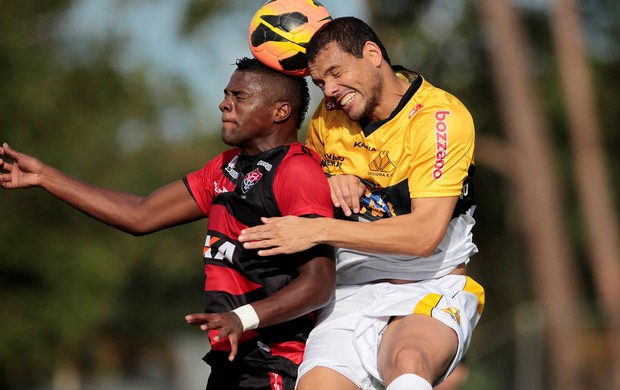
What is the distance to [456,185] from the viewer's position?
19.9ft

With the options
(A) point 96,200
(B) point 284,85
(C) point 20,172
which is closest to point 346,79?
(B) point 284,85

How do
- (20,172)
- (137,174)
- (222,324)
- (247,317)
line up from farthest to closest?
(137,174) → (20,172) → (247,317) → (222,324)

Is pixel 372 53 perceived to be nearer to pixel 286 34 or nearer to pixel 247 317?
pixel 286 34

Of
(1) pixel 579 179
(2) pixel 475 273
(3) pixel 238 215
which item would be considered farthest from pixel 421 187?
(2) pixel 475 273

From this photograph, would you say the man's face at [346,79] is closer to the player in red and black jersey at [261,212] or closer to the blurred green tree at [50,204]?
the player in red and black jersey at [261,212]

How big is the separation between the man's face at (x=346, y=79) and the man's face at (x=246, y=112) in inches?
12.7

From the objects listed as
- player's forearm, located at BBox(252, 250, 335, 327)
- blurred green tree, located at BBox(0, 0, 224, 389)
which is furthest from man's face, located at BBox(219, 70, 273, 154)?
blurred green tree, located at BBox(0, 0, 224, 389)

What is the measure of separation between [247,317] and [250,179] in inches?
39.8

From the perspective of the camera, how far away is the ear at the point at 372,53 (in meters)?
6.23

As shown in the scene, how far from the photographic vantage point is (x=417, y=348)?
5730 millimetres

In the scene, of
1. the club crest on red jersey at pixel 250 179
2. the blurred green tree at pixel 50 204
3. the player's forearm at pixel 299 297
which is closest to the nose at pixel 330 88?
the club crest on red jersey at pixel 250 179

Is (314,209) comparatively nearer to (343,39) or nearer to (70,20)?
(343,39)

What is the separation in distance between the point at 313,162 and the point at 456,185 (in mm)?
807

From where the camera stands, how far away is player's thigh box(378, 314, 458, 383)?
18.5 feet
